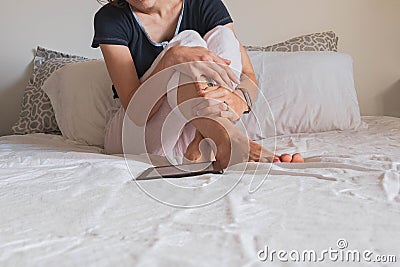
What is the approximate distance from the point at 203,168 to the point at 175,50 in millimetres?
332

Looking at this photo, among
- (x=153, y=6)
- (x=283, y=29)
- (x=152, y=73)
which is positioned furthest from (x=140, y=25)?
(x=283, y=29)

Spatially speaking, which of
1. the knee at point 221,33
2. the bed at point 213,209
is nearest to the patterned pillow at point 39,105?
the bed at point 213,209

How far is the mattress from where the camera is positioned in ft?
1.76

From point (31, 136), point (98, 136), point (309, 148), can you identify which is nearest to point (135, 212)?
point (309, 148)

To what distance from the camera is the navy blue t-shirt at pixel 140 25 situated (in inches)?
52.9

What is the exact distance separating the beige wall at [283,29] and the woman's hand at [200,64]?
95cm

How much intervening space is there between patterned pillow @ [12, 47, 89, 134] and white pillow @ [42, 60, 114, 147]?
4.2 inches

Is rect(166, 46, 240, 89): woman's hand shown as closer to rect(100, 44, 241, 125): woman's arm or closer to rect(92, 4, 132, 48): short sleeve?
rect(100, 44, 241, 125): woman's arm

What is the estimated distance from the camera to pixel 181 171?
979 mm

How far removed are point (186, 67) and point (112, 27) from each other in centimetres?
31

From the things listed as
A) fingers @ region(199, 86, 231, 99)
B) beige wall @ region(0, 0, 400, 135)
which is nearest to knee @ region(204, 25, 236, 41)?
fingers @ region(199, 86, 231, 99)

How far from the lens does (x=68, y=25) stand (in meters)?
2.11

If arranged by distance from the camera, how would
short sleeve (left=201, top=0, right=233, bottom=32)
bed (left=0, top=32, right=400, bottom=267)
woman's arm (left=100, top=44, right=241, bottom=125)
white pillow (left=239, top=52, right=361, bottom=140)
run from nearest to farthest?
bed (left=0, top=32, right=400, bottom=267) < woman's arm (left=100, top=44, right=241, bottom=125) < short sleeve (left=201, top=0, right=233, bottom=32) < white pillow (left=239, top=52, right=361, bottom=140)

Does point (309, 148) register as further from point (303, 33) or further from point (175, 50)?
point (303, 33)
